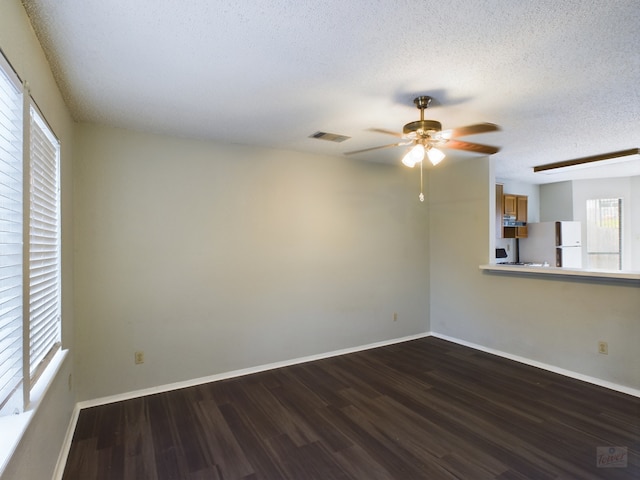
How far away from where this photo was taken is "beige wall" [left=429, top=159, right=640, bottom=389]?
3229mm

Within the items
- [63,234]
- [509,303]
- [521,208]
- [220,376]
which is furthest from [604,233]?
[63,234]

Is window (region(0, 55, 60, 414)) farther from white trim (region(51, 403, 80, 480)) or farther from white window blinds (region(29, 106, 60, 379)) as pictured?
white trim (region(51, 403, 80, 480))

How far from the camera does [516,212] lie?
587 cm

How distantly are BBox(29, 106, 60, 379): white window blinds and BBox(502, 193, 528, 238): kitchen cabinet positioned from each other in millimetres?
5940

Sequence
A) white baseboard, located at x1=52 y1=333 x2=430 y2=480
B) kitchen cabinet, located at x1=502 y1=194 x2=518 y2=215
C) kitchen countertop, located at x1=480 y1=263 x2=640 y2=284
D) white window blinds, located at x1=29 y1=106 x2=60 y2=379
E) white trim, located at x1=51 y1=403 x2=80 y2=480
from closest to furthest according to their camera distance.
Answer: white window blinds, located at x1=29 y1=106 x2=60 y2=379, white trim, located at x1=51 y1=403 x2=80 y2=480, white baseboard, located at x1=52 y1=333 x2=430 y2=480, kitchen countertop, located at x1=480 y1=263 x2=640 y2=284, kitchen cabinet, located at x1=502 y1=194 x2=518 y2=215

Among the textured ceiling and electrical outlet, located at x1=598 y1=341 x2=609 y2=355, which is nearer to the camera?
the textured ceiling

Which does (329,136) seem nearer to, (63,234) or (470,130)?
(470,130)

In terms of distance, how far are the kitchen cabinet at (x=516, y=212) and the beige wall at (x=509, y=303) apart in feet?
5.12

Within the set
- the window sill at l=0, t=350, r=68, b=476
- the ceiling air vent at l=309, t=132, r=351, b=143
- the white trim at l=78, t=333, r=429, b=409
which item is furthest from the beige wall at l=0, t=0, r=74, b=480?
the ceiling air vent at l=309, t=132, r=351, b=143

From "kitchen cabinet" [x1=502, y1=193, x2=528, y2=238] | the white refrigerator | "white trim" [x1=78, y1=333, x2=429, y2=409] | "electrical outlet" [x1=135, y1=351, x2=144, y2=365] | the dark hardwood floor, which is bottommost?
the dark hardwood floor

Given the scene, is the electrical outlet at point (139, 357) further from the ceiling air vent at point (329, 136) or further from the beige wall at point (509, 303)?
the beige wall at point (509, 303)

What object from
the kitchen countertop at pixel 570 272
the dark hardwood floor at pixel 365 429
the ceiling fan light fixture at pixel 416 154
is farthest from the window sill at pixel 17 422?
the kitchen countertop at pixel 570 272

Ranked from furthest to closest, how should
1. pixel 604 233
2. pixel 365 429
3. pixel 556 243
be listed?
pixel 604 233 < pixel 556 243 < pixel 365 429

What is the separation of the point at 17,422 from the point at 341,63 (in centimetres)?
230
